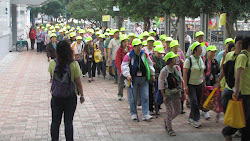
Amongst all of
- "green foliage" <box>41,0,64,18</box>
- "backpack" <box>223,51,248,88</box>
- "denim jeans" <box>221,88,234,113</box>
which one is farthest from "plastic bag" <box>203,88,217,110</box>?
"green foliage" <box>41,0,64,18</box>

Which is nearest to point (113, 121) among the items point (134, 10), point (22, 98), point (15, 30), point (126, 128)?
point (126, 128)

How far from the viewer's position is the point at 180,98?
7.28m

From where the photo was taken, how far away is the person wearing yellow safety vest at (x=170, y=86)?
23.5 ft

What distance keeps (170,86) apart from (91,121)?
1929 mm

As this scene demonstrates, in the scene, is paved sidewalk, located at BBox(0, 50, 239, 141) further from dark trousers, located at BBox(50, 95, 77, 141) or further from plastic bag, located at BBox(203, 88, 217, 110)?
dark trousers, located at BBox(50, 95, 77, 141)

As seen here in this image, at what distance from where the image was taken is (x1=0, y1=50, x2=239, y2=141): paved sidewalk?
7.07 meters

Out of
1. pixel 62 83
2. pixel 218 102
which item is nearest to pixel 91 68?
pixel 218 102

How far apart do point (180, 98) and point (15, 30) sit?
25.4 m

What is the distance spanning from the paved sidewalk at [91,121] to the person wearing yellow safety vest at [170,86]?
36 centimetres

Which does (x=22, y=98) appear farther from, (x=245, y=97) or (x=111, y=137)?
(x=245, y=97)

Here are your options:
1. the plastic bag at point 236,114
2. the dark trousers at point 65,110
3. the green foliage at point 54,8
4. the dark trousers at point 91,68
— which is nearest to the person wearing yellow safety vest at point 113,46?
the dark trousers at point 91,68

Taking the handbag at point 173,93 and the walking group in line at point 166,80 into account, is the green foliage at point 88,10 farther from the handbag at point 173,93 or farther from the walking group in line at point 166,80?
the handbag at point 173,93

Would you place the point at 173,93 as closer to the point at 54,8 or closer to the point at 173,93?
the point at 173,93

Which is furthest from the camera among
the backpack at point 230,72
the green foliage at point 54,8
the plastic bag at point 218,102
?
the green foliage at point 54,8
